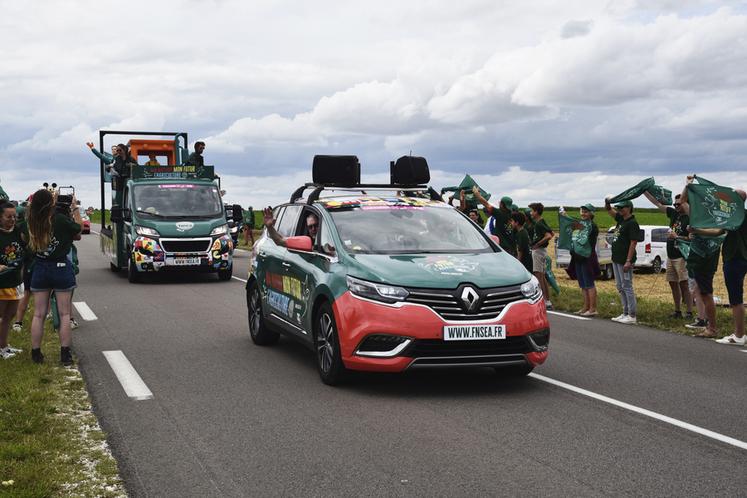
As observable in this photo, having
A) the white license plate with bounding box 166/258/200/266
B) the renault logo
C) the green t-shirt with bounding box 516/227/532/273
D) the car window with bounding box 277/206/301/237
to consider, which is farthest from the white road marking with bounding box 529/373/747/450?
the white license plate with bounding box 166/258/200/266

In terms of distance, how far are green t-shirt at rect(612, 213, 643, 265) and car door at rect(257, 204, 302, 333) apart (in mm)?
5261

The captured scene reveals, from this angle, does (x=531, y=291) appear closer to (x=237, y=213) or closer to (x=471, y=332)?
(x=471, y=332)

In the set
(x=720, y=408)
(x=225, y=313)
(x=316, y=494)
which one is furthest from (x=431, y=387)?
(x=225, y=313)

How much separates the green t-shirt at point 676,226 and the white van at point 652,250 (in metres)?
15.3

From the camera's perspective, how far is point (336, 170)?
35.4 ft

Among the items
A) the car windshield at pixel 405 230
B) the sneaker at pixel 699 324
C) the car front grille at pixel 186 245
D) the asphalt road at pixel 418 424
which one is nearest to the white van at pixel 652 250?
the car front grille at pixel 186 245

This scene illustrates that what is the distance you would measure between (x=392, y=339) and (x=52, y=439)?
2732mm

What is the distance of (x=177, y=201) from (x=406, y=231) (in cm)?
1280

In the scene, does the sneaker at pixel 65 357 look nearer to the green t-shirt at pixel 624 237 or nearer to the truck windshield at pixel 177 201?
the green t-shirt at pixel 624 237

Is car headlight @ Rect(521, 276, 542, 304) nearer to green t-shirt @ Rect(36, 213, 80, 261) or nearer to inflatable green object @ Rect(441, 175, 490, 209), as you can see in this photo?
green t-shirt @ Rect(36, 213, 80, 261)

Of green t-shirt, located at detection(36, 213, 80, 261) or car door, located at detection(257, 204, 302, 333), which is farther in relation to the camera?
car door, located at detection(257, 204, 302, 333)

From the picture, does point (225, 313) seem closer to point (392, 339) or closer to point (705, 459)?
point (392, 339)

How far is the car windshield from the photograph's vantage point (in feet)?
28.2

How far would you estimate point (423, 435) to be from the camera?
6395mm
